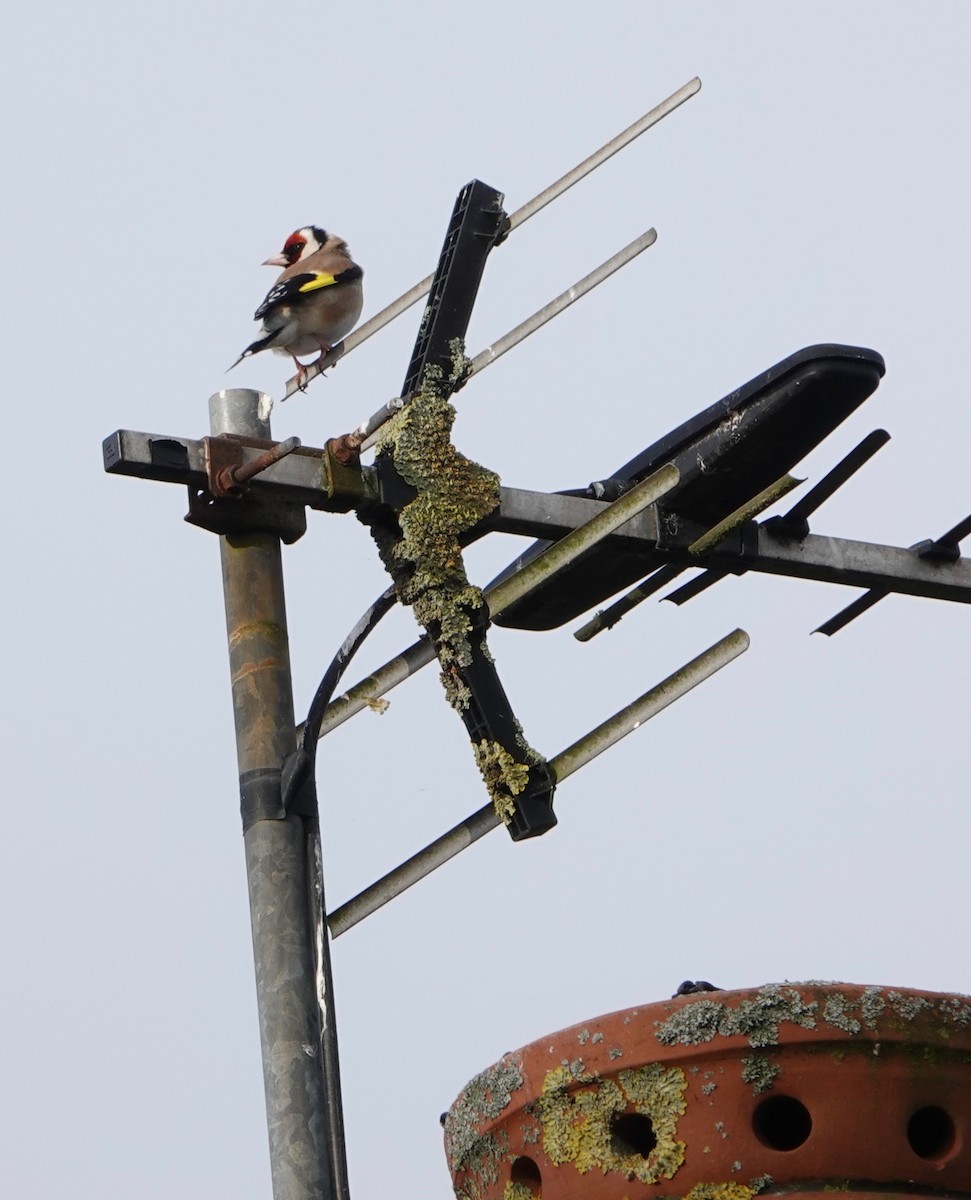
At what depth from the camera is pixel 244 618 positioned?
3855mm

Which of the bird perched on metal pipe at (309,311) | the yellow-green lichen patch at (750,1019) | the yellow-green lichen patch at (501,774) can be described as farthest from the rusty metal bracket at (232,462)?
the bird perched on metal pipe at (309,311)

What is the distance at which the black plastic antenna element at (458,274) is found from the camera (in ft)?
14.0

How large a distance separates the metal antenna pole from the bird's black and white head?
4.78 metres

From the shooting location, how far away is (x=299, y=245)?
29.3 ft

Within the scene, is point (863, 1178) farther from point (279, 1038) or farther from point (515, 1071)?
point (279, 1038)

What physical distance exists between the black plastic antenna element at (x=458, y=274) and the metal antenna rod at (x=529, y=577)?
1.47 ft

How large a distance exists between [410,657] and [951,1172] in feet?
5.35

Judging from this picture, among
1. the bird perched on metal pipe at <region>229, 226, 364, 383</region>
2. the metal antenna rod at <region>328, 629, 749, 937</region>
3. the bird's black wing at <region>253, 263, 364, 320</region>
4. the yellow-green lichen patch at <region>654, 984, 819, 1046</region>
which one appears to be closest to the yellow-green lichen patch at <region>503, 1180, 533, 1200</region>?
the yellow-green lichen patch at <region>654, 984, 819, 1046</region>

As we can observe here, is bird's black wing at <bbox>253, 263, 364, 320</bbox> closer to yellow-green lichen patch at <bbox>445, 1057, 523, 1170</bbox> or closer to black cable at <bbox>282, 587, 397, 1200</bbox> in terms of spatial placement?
black cable at <bbox>282, 587, 397, 1200</bbox>

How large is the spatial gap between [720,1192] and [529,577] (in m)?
1.46

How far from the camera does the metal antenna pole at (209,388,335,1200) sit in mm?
3436

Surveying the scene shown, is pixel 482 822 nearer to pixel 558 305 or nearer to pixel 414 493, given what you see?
pixel 414 493

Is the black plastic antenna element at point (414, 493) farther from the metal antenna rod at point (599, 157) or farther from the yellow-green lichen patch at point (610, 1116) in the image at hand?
the yellow-green lichen patch at point (610, 1116)

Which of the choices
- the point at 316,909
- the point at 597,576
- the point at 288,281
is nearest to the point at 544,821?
the point at 316,909
